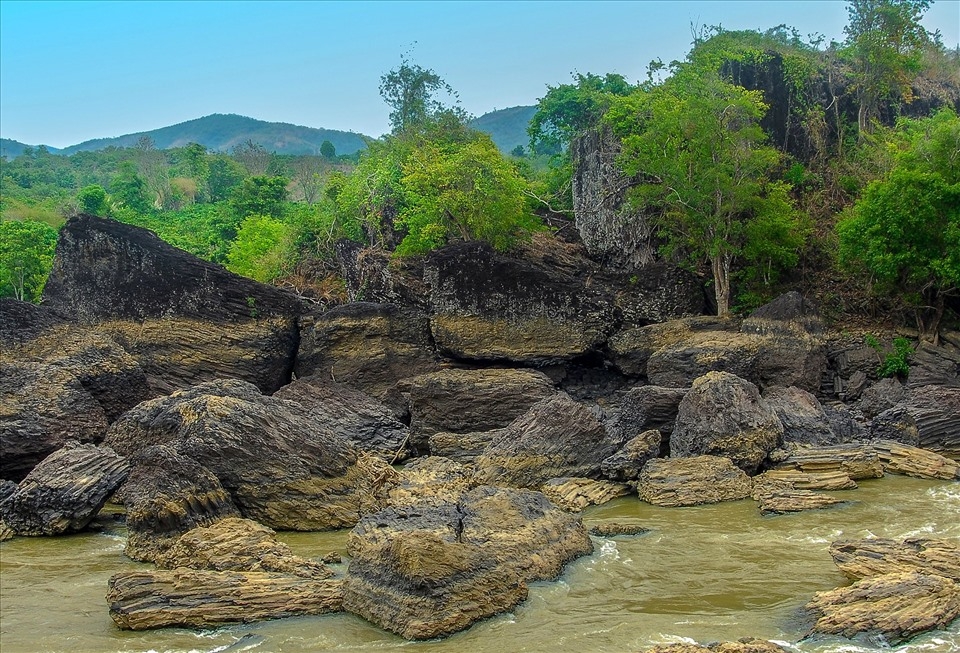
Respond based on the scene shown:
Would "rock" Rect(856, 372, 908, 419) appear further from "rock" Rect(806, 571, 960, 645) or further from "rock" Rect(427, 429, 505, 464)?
"rock" Rect(806, 571, 960, 645)

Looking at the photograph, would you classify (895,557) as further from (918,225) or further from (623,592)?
(918,225)

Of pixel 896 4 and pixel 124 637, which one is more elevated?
pixel 896 4

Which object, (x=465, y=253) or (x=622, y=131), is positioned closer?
(x=465, y=253)

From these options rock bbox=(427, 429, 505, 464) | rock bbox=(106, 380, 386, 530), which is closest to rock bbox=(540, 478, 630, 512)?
rock bbox=(427, 429, 505, 464)

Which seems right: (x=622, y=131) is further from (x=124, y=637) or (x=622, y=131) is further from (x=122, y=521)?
(x=124, y=637)

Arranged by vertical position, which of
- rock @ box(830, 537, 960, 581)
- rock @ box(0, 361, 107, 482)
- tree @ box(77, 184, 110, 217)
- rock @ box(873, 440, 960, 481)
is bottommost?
rock @ box(873, 440, 960, 481)

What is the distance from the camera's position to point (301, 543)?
512 inches

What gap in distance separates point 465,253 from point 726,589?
18.3 meters

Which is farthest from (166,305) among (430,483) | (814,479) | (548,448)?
(814,479)

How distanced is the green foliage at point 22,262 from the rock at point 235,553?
100 ft

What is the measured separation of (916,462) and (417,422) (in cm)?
1140

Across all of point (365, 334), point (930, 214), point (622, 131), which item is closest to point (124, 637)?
point (365, 334)

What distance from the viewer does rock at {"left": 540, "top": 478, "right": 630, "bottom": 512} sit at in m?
14.9

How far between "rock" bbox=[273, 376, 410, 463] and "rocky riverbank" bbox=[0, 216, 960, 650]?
74 millimetres
